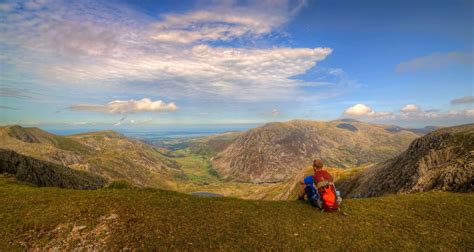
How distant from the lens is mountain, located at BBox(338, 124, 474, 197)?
30.0 metres

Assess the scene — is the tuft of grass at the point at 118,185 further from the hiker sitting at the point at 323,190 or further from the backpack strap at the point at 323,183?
the backpack strap at the point at 323,183

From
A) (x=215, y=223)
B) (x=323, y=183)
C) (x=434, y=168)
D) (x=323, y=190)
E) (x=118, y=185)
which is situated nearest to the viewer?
(x=215, y=223)

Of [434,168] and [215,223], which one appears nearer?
[215,223]

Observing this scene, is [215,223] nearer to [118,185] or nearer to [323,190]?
[323,190]

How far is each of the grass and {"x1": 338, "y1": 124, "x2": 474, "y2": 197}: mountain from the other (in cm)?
920

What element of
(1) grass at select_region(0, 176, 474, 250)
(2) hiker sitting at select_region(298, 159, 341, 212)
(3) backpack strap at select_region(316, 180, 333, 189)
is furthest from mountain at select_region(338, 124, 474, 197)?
(3) backpack strap at select_region(316, 180, 333, 189)

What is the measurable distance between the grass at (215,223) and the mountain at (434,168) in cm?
920

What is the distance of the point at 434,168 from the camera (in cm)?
4000

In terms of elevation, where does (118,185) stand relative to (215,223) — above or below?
above

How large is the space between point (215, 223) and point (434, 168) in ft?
134

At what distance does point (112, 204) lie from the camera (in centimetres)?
1967

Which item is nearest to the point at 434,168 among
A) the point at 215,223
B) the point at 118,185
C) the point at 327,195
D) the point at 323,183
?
the point at 327,195

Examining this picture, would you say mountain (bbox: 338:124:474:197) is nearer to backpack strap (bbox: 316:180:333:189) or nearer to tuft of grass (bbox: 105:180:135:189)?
backpack strap (bbox: 316:180:333:189)

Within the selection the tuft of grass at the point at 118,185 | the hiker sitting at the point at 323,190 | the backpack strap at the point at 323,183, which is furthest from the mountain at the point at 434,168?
the tuft of grass at the point at 118,185
